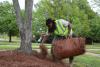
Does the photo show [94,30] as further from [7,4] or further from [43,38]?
[43,38]

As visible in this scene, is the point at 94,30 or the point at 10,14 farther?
the point at 94,30

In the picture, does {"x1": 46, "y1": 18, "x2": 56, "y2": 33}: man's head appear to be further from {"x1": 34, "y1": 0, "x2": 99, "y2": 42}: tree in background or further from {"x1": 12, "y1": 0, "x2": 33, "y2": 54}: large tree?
{"x1": 34, "y1": 0, "x2": 99, "y2": 42}: tree in background

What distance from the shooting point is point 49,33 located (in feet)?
36.5

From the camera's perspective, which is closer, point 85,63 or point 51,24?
point 51,24

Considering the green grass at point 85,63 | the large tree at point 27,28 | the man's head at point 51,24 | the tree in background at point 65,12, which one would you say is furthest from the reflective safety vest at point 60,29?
the tree in background at point 65,12

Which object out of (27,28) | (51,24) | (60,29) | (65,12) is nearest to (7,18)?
(65,12)

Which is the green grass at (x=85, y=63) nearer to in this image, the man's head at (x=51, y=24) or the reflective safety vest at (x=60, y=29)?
the reflective safety vest at (x=60, y=29)

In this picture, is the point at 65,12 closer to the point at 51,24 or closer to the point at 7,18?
the point at 7,18

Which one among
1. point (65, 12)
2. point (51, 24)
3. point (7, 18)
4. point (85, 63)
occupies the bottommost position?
point (85, 63)

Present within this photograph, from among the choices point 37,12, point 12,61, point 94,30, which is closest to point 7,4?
point 37,12

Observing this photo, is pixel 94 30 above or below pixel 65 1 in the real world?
below

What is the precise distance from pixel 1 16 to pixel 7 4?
235cm

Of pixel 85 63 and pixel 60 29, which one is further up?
pixel 60 29

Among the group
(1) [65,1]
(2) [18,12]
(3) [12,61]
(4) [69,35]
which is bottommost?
(3) [12,61]
